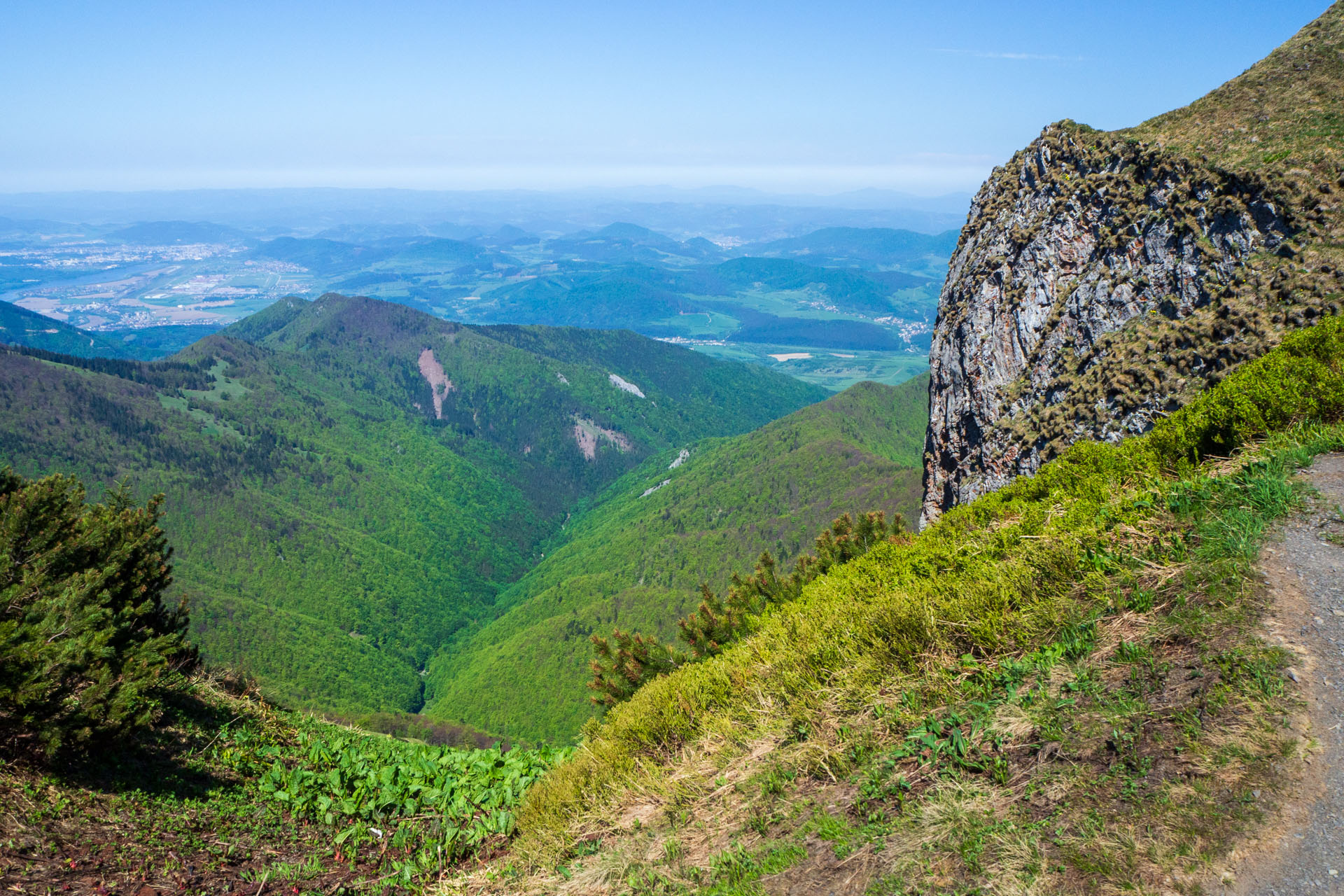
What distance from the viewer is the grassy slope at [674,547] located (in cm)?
11650

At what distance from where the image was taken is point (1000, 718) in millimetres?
6223

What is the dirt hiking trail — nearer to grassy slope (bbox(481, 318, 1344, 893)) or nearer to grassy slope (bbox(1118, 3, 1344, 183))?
grassy slope (bbox(481, 318, 1344, 893))

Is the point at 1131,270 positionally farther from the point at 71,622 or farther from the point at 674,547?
the point at 674,547

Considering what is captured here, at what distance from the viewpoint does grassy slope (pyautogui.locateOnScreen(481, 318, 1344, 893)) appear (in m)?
4.95

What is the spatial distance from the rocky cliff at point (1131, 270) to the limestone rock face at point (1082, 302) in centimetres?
9

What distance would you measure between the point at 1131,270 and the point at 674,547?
120 meters

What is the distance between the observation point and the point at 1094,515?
9242 millimetres

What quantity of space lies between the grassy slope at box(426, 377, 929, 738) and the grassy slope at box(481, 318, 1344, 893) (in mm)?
90758

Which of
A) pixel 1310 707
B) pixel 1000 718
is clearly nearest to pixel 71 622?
pixel 1000 718

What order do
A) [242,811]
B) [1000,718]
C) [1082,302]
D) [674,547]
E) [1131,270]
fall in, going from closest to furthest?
[1000,718] → [242,811] → [1131,270] → [1082,302] → [674,547]

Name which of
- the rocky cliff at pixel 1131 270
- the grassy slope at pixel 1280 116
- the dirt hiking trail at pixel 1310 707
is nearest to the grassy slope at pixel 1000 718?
the dirt hiking trail at pixel 1310 707

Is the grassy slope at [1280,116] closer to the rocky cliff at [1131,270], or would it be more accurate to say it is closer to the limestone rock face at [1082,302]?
the rocky cliff at [1131,270]

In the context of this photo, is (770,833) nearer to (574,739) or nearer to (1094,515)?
(1094,515)

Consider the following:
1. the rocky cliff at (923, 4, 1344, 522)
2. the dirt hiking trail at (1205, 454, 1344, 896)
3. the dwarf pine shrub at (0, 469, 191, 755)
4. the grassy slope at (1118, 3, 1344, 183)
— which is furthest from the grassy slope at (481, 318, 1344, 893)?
the grassy slope at (1118, 3, 1344, 183)
